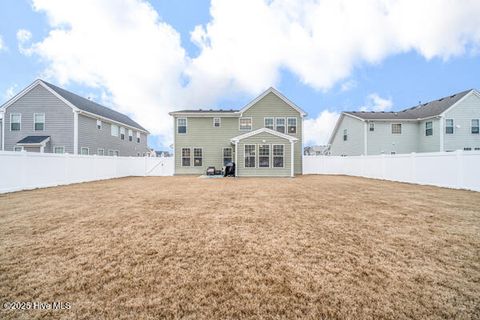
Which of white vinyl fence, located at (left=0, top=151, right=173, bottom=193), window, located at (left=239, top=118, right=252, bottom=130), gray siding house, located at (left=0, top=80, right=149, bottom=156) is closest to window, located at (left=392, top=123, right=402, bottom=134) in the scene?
window, located at (left=239, top=118, right=252, bottom=130)

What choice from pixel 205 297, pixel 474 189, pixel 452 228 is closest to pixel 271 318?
pixel 205 297

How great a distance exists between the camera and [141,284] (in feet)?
7.38

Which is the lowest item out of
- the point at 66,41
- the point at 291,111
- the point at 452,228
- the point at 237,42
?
the point at 452,228

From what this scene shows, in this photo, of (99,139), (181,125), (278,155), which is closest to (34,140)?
(99,139)

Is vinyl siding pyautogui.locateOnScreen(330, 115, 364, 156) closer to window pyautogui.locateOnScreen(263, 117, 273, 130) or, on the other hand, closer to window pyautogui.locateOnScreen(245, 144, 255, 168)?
window pyautogui.locateOnScreen(263, 117, 273, 130)

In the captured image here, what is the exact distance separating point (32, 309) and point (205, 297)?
1.63 metres

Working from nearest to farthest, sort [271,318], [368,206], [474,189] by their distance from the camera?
[271,318] < [368,206] < [474,189]

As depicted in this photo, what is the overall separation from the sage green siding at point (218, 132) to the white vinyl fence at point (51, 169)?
17.5ft

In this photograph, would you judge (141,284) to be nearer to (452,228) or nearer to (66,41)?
(452,228)

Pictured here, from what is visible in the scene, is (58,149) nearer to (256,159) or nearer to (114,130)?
(114,130)

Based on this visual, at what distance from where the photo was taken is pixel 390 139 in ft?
67.8

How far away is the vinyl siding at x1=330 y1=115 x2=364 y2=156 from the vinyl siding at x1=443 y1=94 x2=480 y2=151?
284 inches

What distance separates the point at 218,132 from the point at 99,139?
39.1ft

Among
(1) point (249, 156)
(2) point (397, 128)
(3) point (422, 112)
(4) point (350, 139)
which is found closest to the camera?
(1) point (249, 156)
